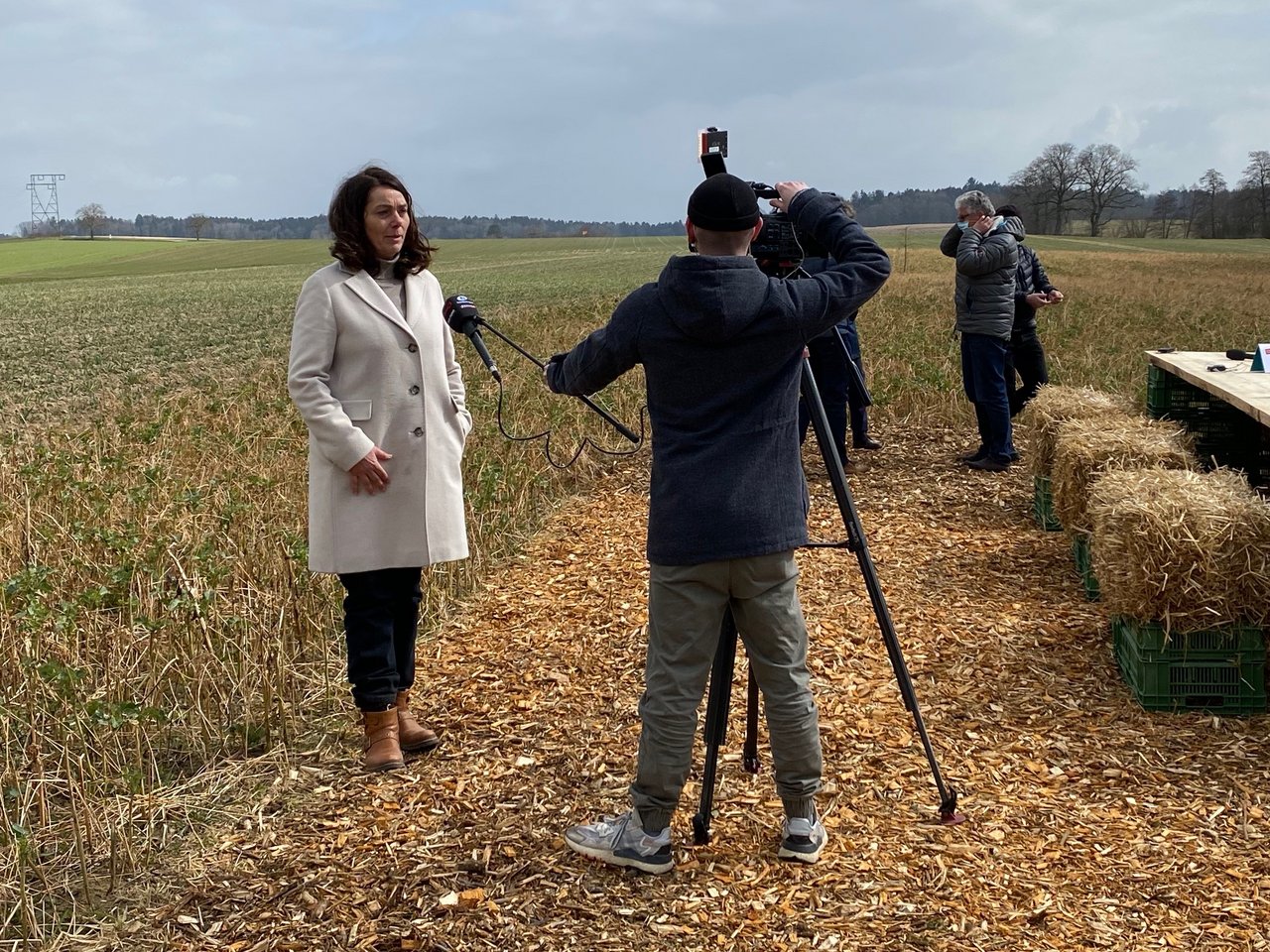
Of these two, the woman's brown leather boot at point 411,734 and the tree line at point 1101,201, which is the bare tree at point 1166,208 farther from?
the woman's brown leather boot at point 411,734

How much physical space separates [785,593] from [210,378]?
46.4ft

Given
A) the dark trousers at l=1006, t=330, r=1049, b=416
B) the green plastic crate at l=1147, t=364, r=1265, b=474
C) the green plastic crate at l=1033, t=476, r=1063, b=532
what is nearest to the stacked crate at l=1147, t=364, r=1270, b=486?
the green plastic crate at l=1147, t=364, r=1265, b=474

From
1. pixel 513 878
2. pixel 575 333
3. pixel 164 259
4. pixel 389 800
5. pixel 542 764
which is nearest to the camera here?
pixel 513 878

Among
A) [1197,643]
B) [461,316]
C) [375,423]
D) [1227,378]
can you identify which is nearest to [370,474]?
[375,423]

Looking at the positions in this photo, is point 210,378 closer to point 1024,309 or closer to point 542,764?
point 1024,309

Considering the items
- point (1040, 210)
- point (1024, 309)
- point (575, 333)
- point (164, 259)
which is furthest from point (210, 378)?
point (1040, 210)

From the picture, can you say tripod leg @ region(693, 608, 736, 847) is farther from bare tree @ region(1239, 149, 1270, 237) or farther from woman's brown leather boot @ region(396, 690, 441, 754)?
bare tree @ region(1239, 149, 1270, 237)

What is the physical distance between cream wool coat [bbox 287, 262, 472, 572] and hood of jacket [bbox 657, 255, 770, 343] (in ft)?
4.51

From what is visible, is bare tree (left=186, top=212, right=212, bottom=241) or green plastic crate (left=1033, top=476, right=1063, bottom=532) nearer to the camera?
green plastic crate (left=1033, top=476, right=1063, bottom=532)

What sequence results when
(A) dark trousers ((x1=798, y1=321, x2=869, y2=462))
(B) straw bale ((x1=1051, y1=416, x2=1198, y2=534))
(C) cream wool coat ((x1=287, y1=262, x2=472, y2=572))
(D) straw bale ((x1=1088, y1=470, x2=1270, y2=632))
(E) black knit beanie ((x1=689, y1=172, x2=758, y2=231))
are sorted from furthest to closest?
(A) dark trousers ((x1=798, y1=321, x2=869, y2=462)), (B) straw bale ((x1=1051, y1=416, x2=1198, y2=534)), (D) straw bale ((x1=1088, y1=470, x2=1270, y2=632)), (C) cream wool coat ((x1=287, y1=262, x2=472, y2=572)), (E) black knit beanie ((x1=689, y1=172, x2=758, y2=231))

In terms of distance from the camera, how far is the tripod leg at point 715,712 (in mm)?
3531

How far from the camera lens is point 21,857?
353 centimetres

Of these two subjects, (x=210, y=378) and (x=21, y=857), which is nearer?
(x=21, y=857)

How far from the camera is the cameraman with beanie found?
304cm
